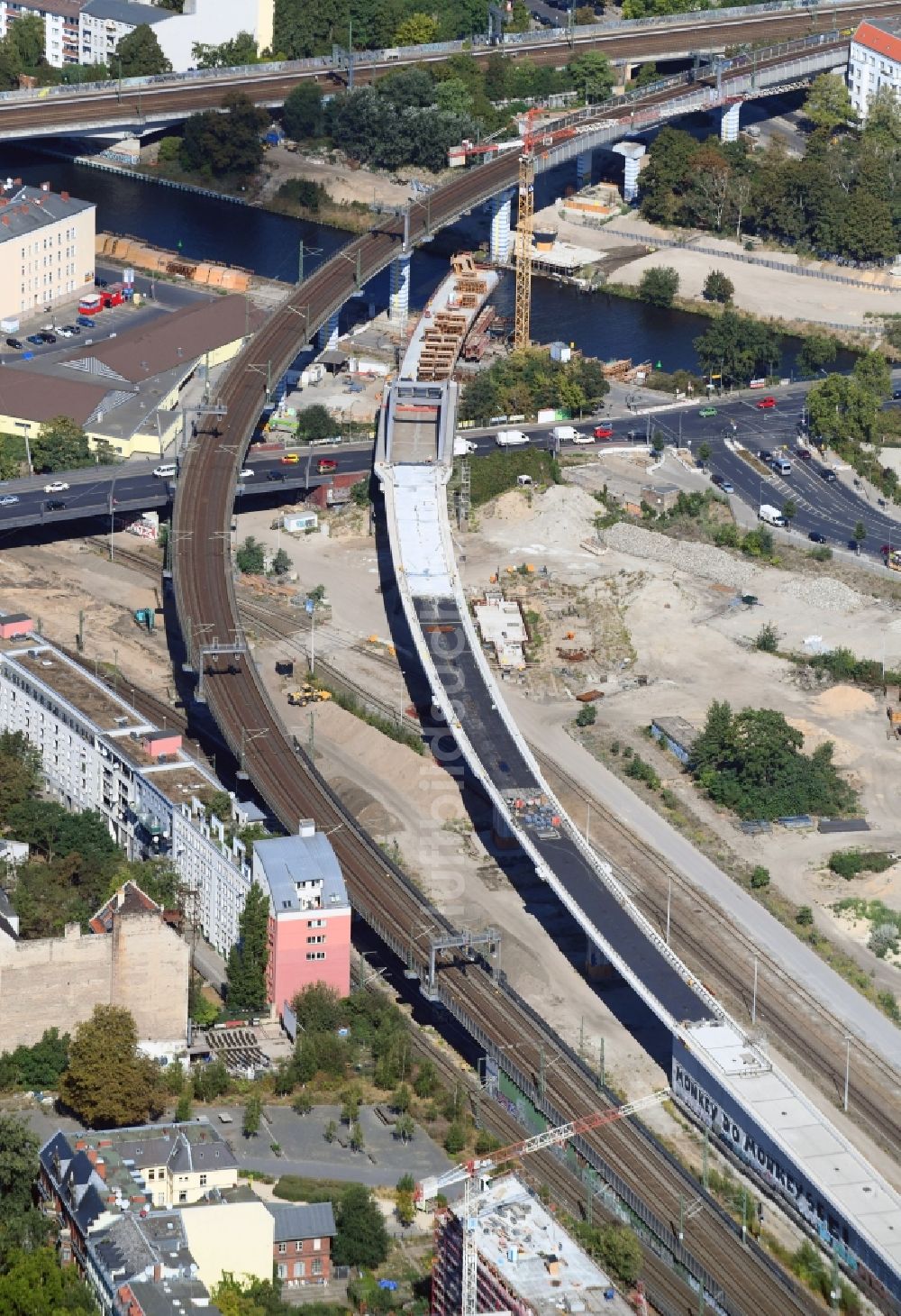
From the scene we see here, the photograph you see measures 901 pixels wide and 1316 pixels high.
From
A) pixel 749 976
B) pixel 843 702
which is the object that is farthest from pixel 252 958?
pixel 843 702

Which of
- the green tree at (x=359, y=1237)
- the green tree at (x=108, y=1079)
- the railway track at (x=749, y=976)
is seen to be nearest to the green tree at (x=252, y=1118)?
the green tree at (x=108, y=1079)

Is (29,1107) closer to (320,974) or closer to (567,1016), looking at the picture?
(320,974)

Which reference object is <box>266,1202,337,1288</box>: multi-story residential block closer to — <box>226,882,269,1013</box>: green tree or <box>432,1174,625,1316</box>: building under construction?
<box>432,1174,625,1316</box>: building under construction

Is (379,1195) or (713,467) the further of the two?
(713,467)

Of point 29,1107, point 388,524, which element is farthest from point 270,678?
point 29,1107

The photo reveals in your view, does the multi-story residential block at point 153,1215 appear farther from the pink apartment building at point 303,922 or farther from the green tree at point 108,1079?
the pink apartment building at point 303,922

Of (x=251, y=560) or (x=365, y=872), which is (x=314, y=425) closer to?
(x=251, y=560)

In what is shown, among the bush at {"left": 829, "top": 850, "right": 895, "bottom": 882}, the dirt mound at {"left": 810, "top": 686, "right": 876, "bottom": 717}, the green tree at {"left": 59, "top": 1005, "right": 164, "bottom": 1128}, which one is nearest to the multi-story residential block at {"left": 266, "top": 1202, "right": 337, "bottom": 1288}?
the green tree at {"left": 59, "top": 1005, "right": 164, "bottom": 1128}
